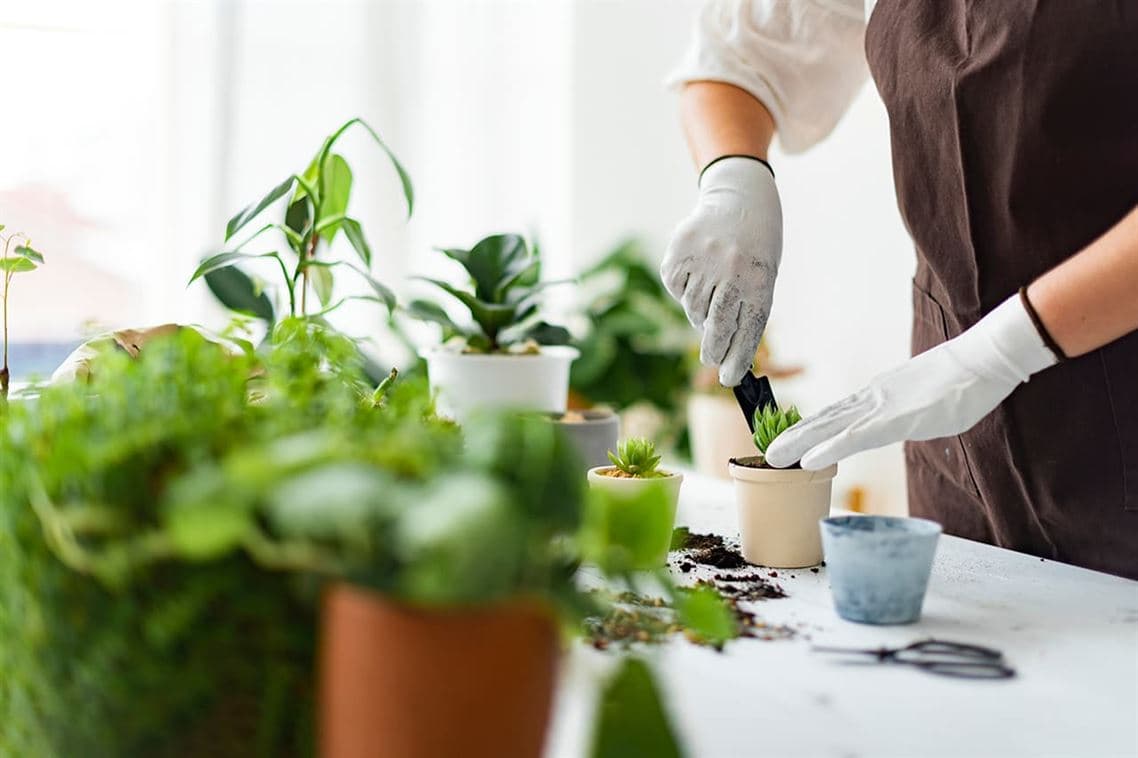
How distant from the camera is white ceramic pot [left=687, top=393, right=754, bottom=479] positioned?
213 centimetres

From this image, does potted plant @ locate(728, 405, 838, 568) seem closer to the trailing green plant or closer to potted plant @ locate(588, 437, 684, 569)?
potted plant @ locate(588, 437, 684, 569)

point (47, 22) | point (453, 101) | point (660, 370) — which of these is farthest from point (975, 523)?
point (47, 22)

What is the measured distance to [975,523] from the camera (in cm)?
129

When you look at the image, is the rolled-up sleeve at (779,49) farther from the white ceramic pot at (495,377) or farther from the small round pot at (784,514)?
the small round pot at (784,514)

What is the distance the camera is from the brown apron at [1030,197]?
1.09m

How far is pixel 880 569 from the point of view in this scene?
757 millimetres

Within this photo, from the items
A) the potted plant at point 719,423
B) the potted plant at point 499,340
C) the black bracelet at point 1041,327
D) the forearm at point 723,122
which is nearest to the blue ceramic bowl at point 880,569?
the black bracelet at point 1041,327

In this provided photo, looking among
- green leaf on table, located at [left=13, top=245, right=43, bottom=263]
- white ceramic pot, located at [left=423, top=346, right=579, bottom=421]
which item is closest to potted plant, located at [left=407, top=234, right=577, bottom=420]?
white ceramic pot, located at [left=423, top=346, right=579, bottom=421]

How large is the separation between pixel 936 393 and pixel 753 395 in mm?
194

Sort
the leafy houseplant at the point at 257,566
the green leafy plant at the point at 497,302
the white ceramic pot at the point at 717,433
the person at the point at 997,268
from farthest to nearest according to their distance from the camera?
the white ceramic pot at the point at 717,433 → the green leafy plant at the point at 497,302 → the person at the point at 997,268 → the leafy houseplant at the point at 257,566

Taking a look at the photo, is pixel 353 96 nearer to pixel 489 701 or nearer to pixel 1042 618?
pixel 1042 618

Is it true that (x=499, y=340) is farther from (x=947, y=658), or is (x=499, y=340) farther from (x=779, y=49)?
(x=947, y=658)

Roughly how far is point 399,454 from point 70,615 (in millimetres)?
175

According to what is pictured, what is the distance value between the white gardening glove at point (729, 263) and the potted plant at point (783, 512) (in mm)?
279
